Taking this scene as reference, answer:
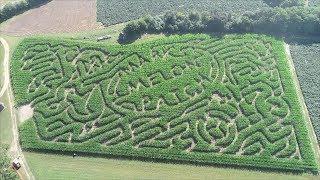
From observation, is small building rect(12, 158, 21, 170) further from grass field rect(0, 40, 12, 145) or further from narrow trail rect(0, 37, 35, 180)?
grass field rect(0, 40, 12, 145)

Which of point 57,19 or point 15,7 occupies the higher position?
point 15,7

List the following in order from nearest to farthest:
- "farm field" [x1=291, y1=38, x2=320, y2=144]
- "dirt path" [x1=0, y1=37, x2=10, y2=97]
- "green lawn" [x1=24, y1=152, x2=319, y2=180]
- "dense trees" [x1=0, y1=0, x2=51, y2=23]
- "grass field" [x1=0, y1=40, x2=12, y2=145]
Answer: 1. "green lawn" [x1=24, y1=152, x2=319, y2=180]
2. "grass field" [x1=0, y1=40, x2=12, y2=145]
3. "farm field" [x1=291, y1=38, x2=320, y2=144]
4. "dirt path" [x1=0, y1=37, x2=10, y2=97]
5. "dense trees" [x1=0, y1=0, x2=51, y2=23]

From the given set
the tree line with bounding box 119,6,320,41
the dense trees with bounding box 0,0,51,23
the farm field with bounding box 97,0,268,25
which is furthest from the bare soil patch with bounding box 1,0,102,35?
the tree line with bounding box 119,6,320,41

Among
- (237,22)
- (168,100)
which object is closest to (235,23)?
(237,22)

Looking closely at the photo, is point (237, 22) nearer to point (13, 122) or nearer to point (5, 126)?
point (13, 122)

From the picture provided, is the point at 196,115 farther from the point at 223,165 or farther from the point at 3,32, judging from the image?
the point at 3,32

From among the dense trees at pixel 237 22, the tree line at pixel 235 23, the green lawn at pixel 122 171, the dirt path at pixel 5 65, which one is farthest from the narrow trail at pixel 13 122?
the dense trees at pixel 237 22
